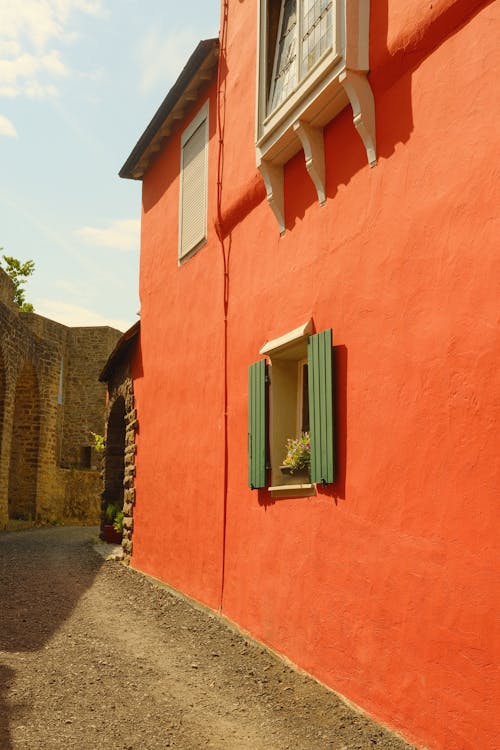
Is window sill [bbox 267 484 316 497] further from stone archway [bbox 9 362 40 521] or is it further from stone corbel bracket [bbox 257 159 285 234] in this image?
stone archway [bbox 9 362 40 521]

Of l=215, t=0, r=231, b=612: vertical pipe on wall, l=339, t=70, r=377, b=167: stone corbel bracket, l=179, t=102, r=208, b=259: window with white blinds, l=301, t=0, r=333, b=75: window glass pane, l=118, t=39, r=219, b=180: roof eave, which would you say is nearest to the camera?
l=339, t=70, r=377, b=167: stone corbel bracket

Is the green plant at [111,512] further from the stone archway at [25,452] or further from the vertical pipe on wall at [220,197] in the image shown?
the stone archway at [25,452]

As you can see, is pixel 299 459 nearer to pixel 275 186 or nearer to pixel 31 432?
pixel 275 186

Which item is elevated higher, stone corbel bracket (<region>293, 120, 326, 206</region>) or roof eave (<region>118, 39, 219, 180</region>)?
roof eave (<region>118, 39, 219, 180</region>)

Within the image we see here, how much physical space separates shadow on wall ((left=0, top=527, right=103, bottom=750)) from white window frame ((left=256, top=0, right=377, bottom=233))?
4.36m

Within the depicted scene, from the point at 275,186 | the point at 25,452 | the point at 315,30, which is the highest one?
the point at 315,30

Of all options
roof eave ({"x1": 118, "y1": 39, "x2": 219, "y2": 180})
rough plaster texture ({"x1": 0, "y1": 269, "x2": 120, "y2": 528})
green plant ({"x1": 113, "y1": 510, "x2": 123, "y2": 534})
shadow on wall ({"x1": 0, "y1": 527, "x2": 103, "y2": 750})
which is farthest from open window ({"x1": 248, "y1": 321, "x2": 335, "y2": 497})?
rough plaster texture ({"x1": 0, "y1": 269, "x2": 120, "y2": 528})

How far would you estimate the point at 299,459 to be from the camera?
6945 mm

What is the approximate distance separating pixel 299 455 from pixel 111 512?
7.59m

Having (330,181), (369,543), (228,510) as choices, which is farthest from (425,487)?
(228,510)

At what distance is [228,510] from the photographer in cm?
827

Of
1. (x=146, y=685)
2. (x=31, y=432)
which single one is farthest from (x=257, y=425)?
(x=31, y=432)

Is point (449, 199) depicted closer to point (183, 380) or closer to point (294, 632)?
point (294, 632)

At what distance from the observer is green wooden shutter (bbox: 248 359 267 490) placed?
7391 mm
